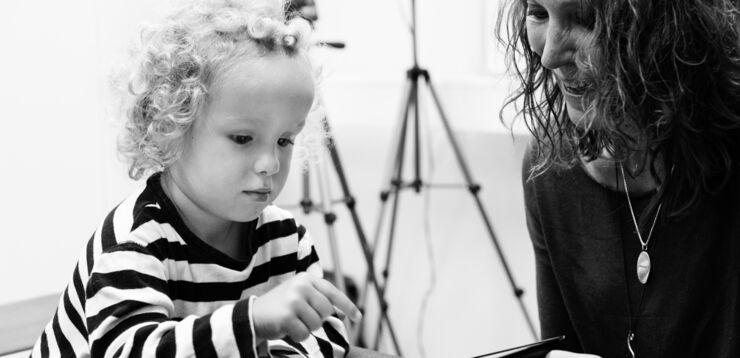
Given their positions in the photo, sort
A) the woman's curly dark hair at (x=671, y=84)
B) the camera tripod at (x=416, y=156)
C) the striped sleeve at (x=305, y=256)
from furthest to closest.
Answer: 1. the camera tripod at (x=416, y=156)
2. the striped sleeve at (x=305, y=256)
3. the woman's curly dark hair at (x=671, y=84)

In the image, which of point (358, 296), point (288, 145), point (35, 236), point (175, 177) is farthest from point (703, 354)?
point (358, 296)

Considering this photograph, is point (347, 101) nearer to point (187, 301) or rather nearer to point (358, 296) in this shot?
point (358, 296)

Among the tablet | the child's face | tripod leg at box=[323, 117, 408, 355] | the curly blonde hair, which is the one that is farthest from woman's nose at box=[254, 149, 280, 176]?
tripod leg at box=[323, 117, 408, 355]

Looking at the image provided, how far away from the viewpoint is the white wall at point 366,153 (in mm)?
2545

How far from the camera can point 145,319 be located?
2.99 ft

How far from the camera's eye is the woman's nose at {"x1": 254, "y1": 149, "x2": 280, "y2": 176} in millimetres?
990

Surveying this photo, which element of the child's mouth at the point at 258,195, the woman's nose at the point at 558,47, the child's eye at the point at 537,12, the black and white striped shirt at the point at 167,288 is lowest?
the black and white striped shirt at the point at 167,288

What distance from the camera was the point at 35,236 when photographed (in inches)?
102

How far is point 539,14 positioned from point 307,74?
0.34 meters

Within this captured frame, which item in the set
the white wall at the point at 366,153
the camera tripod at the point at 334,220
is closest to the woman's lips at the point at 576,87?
the white wall at the point at 366,153

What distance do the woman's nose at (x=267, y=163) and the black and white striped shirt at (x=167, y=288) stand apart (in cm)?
14

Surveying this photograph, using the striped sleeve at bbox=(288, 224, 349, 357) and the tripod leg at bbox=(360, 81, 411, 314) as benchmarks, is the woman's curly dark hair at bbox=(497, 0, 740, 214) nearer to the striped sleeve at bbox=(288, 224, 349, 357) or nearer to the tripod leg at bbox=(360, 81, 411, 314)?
the striped sleeve at bbox=(288, 224, 349, 357)

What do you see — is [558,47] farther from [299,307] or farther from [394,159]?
[394,159]

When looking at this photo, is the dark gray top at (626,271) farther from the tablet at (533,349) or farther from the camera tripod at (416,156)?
the camera tripod at (416,156)
